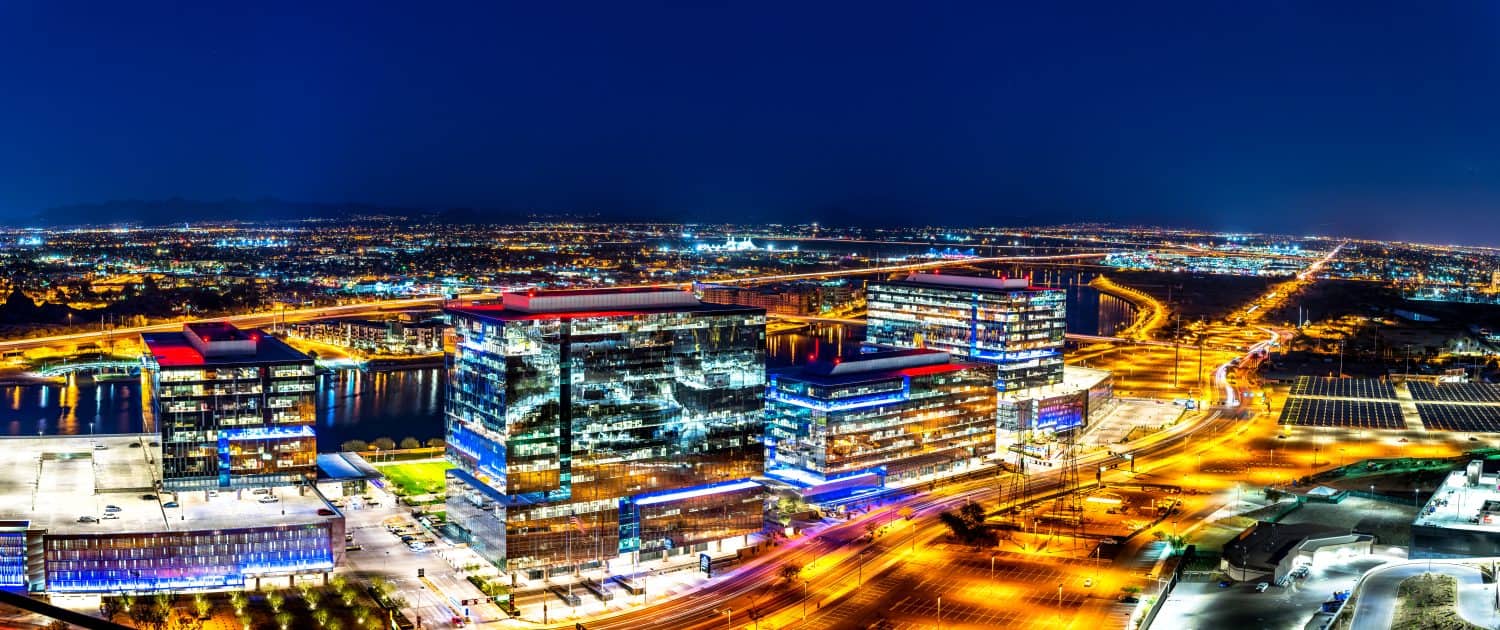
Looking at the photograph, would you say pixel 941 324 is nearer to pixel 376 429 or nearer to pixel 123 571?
pixel 376 429

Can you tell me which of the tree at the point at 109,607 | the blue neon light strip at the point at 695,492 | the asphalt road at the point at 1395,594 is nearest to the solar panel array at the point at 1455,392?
the asphalt road at the point at 1395,594

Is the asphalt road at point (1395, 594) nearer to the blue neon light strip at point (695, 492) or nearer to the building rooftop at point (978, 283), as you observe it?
the blue neon light strip at point (695, 492)

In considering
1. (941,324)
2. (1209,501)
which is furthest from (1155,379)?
(1209,501)

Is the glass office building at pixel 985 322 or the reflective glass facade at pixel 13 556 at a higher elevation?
the glass office building at pixel 985 322

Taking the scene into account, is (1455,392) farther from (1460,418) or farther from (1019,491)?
(1019,491)

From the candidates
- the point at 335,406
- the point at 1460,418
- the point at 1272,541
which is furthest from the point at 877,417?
the point at 335,406

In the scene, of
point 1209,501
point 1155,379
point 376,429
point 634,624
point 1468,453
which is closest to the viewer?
point 634,624
